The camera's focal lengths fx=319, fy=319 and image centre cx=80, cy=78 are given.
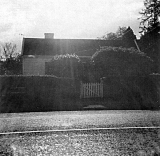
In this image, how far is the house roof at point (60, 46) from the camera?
153 feet

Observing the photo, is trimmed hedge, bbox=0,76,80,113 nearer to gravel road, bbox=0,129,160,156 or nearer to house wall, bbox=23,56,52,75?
gravel road, bbox=0,129,160,156

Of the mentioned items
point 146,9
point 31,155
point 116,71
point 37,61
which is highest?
point 146,9

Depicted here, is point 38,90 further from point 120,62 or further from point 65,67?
A: point 120,62

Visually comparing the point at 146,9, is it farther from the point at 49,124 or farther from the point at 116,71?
the point at 49,124

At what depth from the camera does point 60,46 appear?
158 ft

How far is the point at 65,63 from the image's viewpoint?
79.9ft

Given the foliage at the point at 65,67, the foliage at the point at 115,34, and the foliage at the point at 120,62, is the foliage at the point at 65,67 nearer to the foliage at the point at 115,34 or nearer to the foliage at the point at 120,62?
the foliage at the point at 120,62

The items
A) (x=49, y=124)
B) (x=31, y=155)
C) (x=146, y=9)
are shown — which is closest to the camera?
(x=31, y=155)

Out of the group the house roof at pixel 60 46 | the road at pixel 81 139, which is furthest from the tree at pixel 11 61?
the road at pixel 81 139

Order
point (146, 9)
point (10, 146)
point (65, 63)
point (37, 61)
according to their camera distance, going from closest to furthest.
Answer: point (10, 146) < point (65, 63) < point (37, 61) < point (146, 9)

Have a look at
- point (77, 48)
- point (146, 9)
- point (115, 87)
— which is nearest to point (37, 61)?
point (77, 48)

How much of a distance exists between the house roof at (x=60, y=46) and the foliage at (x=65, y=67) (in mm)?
19861

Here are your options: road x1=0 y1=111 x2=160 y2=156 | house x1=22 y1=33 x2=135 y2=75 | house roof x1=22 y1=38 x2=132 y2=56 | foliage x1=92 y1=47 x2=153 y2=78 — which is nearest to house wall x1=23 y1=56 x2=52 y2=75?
house x1=22 y1=33 x2=135 y2=75

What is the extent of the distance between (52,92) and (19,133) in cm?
1151
